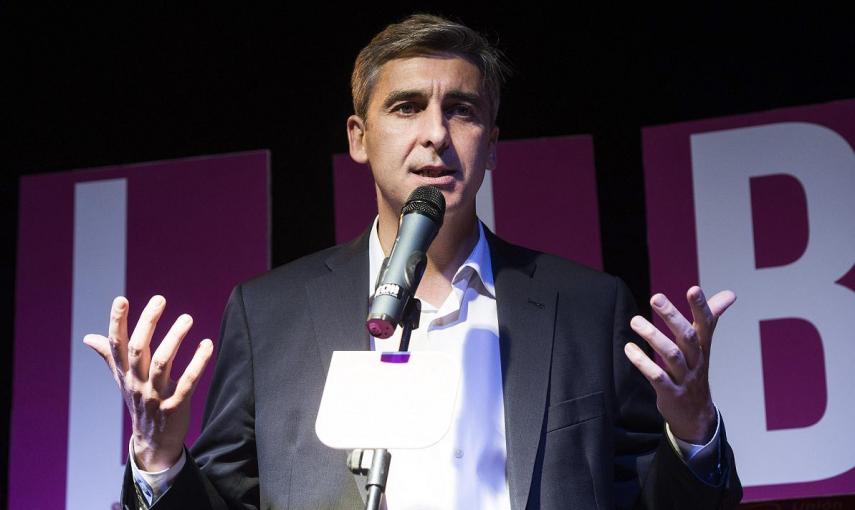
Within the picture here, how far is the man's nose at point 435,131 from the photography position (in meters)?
1.99

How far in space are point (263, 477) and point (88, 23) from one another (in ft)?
7.89

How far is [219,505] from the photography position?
5.98ft

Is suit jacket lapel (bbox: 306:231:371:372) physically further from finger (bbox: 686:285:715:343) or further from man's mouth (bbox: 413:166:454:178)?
finger (bbox: 686:285:715:343)

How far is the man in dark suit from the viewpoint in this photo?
1657mm

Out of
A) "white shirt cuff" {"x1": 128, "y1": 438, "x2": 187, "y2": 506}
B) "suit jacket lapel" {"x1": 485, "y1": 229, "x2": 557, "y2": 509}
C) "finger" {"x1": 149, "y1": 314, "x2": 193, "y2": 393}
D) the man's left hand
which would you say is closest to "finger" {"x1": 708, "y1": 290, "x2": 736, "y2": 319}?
the man's left hand

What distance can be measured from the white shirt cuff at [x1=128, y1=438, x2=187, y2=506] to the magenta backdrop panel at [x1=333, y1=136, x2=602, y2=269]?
5.70 ft

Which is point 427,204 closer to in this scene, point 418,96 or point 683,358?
point 683,358

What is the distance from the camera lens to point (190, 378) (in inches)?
62.7

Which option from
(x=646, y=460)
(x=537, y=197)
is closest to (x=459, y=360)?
(x=646, y=460)

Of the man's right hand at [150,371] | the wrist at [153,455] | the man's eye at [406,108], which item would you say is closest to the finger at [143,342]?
the man's right hand at [150,371]

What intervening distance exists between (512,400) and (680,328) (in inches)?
16.3

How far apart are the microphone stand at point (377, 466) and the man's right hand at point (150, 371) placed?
0.37 m

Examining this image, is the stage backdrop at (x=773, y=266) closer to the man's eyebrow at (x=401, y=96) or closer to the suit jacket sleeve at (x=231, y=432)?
the man's eyebrow at (x=401, y=96)

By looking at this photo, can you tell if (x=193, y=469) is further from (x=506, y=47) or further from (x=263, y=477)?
(x=506, y=47)
